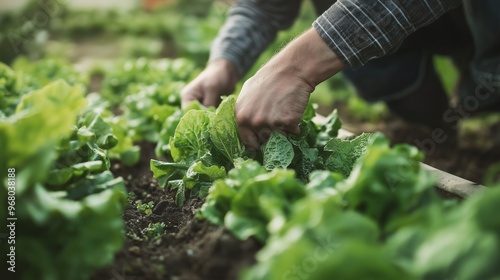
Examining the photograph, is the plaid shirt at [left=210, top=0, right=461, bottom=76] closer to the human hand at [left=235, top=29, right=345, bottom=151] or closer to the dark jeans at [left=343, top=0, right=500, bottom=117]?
the human hand at [left=235, top=29, right=345, bottom=151]

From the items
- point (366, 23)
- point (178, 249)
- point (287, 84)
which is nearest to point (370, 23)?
point (366, 23)

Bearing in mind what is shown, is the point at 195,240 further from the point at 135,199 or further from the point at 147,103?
the point at 147,103

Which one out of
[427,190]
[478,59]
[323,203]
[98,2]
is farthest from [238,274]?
[98,2]

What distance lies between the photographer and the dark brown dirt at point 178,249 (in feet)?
5.27

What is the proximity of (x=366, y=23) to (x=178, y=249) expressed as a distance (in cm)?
104

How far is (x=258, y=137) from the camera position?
7.30 feet

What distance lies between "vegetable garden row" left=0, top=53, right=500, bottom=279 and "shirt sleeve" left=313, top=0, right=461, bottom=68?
343 millimetres

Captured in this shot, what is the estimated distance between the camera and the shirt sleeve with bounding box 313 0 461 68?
210 cm

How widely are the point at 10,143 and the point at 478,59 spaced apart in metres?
2.51

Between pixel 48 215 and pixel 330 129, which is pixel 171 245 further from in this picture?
pixel 330 129

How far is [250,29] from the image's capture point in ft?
11.0

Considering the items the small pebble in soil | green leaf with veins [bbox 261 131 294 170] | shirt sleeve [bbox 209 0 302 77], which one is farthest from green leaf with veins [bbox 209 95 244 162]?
shirt sleeve [bbox 209 0 302 77]

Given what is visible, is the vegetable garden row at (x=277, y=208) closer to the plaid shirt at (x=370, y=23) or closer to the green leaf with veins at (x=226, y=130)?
the green leaf with veins at (x=226, y=130)

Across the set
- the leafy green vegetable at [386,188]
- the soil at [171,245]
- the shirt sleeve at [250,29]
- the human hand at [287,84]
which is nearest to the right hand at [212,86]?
the shirt sleeve at [250,29]
